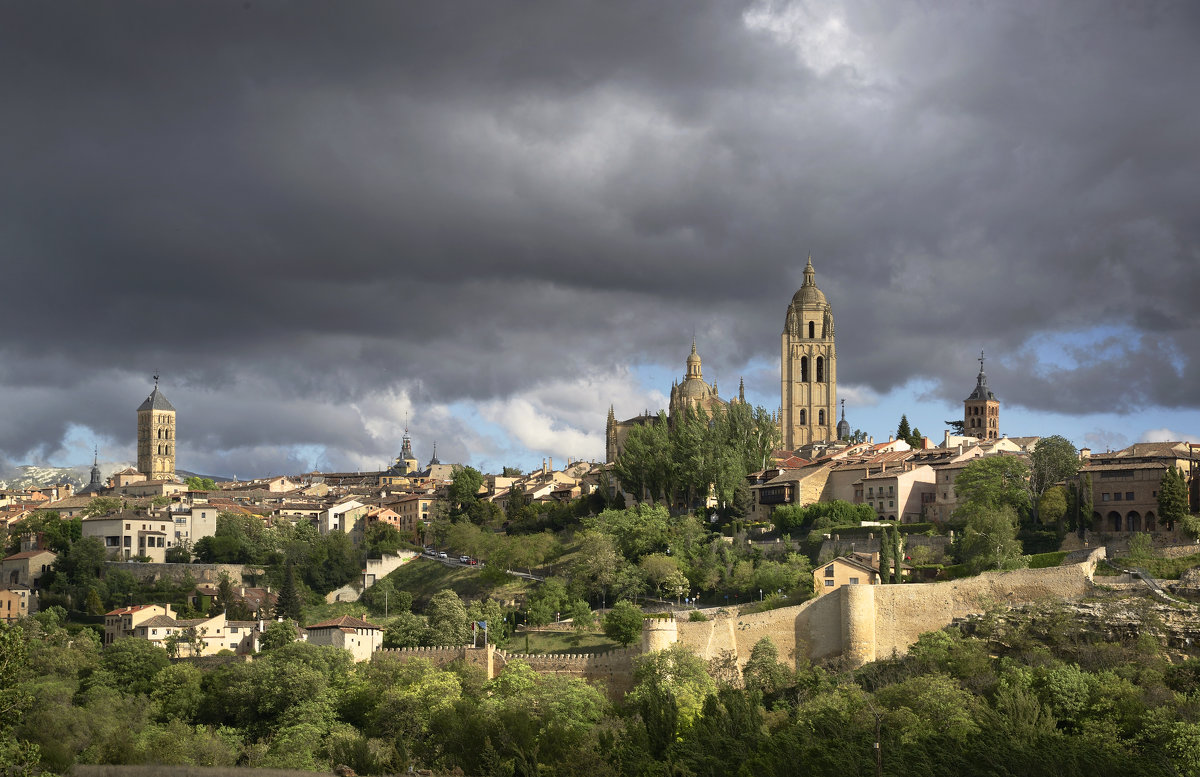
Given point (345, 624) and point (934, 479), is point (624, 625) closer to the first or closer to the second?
point (345, 624)

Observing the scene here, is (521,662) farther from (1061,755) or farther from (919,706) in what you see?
(1061,755)

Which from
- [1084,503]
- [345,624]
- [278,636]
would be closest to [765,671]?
[1084,503]

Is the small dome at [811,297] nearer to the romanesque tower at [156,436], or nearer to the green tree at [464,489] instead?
the green tree at [464,489]

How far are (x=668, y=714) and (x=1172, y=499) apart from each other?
2373 centimetres

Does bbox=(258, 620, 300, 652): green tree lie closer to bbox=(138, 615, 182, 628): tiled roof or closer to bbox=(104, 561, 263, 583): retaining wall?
bbox=(138, 615, 182, 628): tiled roof

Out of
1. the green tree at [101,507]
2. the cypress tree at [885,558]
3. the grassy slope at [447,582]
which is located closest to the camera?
the cypress tree at [885,558]

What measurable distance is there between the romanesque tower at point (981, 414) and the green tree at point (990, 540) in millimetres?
47705

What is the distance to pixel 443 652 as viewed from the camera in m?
57.1

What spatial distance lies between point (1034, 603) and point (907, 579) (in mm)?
6861

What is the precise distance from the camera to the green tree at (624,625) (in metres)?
56.8

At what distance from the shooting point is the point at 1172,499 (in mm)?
58000

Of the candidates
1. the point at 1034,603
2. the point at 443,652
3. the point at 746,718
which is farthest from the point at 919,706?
the point at 443,652

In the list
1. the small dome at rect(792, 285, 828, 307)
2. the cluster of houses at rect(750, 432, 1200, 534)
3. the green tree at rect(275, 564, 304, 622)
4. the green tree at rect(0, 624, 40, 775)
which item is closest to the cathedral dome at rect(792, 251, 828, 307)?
the small dome at rect(792, 285, 828, 307)

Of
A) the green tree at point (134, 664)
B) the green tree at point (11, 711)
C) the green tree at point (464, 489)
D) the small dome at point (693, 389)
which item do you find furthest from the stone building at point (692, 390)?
the green tree at point (11, 711)
